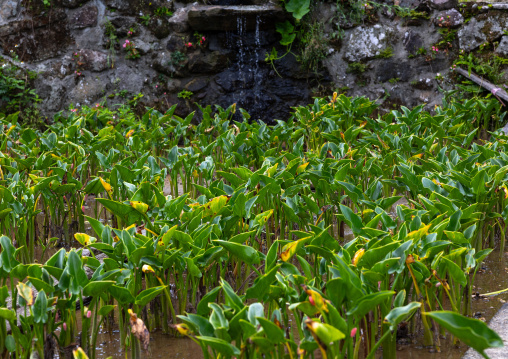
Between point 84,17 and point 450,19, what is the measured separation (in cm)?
409

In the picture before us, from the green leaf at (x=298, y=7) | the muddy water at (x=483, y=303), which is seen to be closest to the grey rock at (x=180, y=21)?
the green leaf at (x=298, y=7)

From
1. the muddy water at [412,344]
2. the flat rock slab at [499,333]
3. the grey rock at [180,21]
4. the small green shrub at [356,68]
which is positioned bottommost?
the muddy water at [412,344]

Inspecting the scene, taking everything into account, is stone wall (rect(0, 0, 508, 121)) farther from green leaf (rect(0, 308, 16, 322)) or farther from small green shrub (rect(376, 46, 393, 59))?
green leaf (rect(0, 308, 16, 322))

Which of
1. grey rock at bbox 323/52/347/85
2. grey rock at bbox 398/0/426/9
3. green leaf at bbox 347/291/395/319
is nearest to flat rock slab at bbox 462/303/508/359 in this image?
green leaf at bbox 347/291/395/319

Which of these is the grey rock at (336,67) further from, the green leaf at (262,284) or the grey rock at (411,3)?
the green leaf at (262,284)

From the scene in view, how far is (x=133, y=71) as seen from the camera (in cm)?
641

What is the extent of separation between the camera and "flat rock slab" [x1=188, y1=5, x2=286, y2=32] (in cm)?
606

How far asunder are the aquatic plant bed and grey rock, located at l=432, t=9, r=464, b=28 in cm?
251

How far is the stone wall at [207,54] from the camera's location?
6156mm

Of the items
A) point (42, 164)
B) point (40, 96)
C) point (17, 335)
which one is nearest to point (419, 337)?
point (17, 335)

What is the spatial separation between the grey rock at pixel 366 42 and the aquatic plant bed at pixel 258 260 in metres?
2.54

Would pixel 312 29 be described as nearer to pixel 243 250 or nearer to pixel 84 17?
pixel 84 17

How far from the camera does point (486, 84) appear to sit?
5.66 m

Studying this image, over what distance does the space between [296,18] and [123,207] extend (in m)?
4.38
